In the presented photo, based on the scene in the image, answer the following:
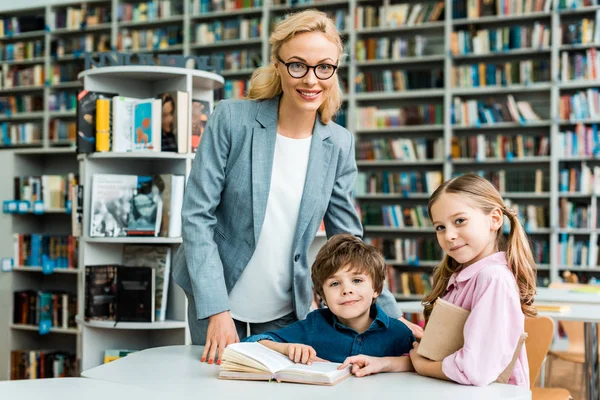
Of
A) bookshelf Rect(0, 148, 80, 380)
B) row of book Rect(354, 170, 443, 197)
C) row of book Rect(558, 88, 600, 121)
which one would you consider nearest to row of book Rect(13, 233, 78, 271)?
bookshelf Rect(0, 148, 80, 380)

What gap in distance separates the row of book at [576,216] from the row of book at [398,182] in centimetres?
103

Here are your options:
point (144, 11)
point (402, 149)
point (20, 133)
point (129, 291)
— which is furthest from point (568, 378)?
point (20, 133)

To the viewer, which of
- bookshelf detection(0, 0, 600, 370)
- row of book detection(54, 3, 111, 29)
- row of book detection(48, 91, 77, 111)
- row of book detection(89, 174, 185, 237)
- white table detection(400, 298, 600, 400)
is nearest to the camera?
white table detection(400, 298, 600, 400)

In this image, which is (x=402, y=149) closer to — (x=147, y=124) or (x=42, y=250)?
(x=42, y=250)

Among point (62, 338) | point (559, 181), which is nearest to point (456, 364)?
point (62, 338)

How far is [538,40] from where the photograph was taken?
5910 mm

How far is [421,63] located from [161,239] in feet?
13.2

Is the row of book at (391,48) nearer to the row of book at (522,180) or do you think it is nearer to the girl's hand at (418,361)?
the row of book at (522,180)

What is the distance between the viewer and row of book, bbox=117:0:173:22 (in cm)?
721

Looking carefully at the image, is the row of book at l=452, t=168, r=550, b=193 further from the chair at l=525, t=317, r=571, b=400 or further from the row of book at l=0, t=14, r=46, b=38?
the row of book at l=0, t=14, r=46, b=38

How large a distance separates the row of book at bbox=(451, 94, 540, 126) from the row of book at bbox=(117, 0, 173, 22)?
304 centimetres

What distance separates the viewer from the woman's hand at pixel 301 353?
4.73 ft

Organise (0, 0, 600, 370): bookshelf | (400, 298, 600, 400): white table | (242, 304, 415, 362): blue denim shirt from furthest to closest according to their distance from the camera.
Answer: (0, 0, 600, 370): bookshelf → (400, 298, 600, 400): white table → (242, 304, 415, 362): blue denim shirt

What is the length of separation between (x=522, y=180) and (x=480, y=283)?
4.88 m
